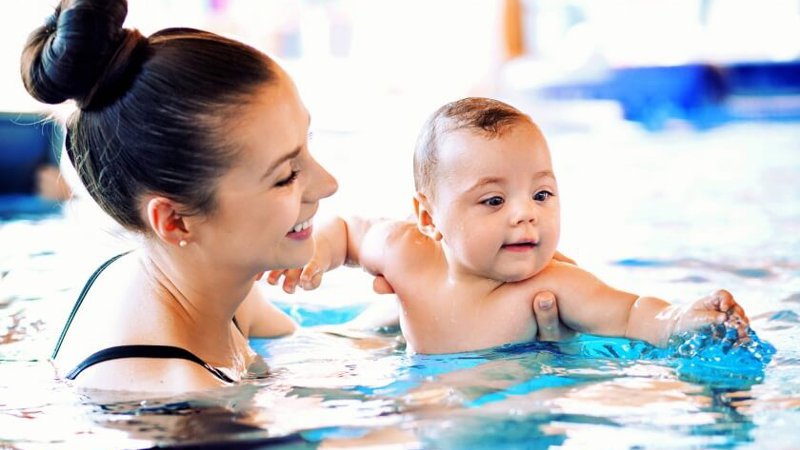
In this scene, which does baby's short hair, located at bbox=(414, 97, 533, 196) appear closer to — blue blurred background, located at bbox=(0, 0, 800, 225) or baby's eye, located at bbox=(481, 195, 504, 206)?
baby's eye, located at bbox=(481, 195, 504, 206)

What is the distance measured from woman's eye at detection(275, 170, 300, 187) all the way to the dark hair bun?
388mm

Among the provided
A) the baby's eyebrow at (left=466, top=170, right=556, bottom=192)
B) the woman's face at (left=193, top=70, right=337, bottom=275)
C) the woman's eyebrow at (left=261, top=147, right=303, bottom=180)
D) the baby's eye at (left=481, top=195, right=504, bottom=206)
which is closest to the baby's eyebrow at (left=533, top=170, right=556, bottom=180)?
the baby's eyebrow at (left=466, top=170, right=556, bottom=192)

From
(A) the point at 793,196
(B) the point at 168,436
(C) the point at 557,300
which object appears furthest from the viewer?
(A) the point at 793,196

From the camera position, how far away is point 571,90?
477 inches

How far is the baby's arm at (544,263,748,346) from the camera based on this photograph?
253 cm

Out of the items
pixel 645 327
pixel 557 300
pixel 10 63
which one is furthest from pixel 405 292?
pixel 10 63

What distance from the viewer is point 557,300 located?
9.23 ft

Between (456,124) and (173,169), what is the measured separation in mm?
738

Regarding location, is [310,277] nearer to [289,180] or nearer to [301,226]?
[301,226]

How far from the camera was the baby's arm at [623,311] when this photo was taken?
2533 mm

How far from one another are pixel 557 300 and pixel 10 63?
11017 millimetres

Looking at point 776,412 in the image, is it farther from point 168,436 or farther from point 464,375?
point 168,436

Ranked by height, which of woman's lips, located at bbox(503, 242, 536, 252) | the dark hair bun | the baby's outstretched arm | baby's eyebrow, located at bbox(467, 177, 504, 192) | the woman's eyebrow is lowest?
the baby's outstretched arm

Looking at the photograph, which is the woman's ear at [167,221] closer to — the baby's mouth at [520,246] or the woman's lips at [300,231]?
the woman's lips at [300,231]
